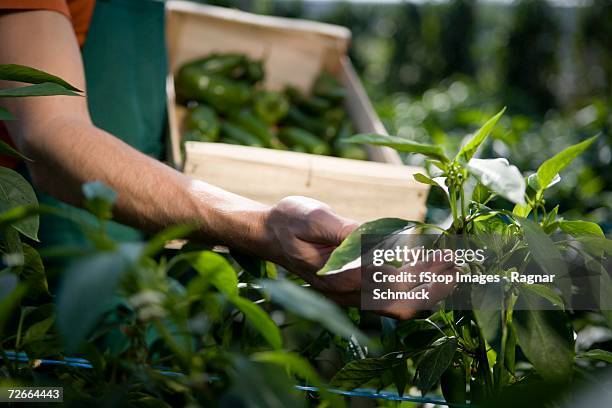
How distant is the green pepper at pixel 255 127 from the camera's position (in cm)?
214

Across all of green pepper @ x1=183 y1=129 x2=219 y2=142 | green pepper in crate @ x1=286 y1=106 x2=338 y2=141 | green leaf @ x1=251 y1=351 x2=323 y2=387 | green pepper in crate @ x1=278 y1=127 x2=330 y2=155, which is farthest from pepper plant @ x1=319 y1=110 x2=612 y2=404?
green pepper in crate @ x1=286 y1=106 x2=338 y2=141

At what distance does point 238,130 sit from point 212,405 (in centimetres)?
167

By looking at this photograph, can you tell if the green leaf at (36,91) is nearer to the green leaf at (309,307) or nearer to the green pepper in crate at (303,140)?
the green leaf at (309,307)

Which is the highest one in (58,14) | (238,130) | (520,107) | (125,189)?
(58,14)

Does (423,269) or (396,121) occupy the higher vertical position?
(423,269)

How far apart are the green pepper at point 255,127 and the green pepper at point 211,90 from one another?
0.10 m

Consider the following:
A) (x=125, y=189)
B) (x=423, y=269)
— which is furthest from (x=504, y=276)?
(x=125, y=189)

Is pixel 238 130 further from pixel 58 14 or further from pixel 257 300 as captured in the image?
pixel 257 300

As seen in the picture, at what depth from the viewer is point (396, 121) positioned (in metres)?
2.90

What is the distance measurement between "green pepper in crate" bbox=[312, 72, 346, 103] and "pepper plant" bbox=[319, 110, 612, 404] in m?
1.51

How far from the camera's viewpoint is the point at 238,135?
6.91 feet

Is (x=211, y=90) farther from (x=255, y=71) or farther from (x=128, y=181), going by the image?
(x=128, y=181)

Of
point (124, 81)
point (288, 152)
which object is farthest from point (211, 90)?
point (288, 152)

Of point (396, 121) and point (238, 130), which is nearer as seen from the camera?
point (238, 130)
